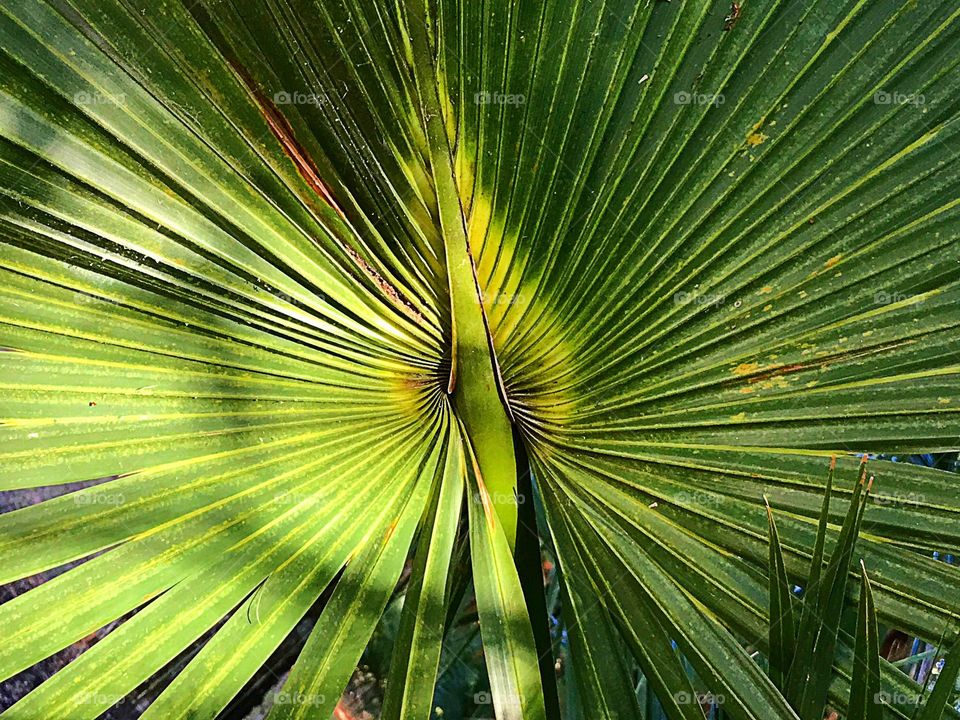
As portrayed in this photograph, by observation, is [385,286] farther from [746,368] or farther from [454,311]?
[746,368]

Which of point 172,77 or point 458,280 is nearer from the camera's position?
point 172,77

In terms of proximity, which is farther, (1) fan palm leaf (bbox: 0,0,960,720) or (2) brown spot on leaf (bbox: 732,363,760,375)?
(2) brown spot on leaf (bbox: 732,363,760,375)

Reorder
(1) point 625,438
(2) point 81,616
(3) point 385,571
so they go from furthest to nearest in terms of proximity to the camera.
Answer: (1) point 625,438 < (3) point 385,571 < (2) point 81,616

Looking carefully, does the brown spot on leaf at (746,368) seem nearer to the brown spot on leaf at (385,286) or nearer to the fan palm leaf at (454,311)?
the fan palm leaf at (454,311)

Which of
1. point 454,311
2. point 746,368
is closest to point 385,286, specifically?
point 454,311

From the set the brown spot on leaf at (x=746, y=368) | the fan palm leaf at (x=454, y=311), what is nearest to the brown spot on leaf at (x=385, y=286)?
the fan palm leaf at (x=454, y=311)

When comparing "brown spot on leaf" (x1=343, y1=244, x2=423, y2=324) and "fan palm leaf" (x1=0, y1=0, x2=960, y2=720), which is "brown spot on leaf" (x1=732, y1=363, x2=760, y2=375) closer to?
"fan palm leaf" (x1=0, y1=0, x2=960, y2=720)

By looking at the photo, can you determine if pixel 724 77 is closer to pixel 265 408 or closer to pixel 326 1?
pixel 326 1

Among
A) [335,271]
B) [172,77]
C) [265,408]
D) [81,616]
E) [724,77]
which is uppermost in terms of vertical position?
[724,77]

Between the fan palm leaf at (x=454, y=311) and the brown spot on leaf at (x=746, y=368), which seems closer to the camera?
the fan palm leaf at (x=454, y=311)

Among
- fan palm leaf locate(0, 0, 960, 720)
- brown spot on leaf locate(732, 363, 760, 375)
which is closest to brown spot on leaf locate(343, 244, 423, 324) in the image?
fan palm leaf locate(0, 0, 960, 720)

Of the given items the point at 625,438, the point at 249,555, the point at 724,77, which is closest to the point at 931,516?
the point at 625,438
